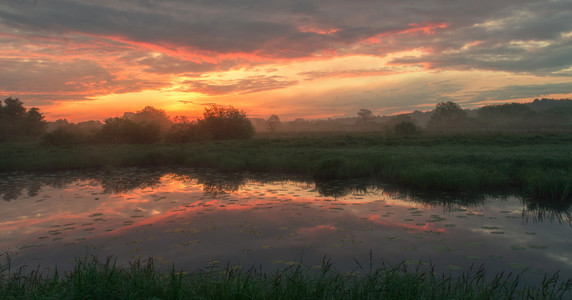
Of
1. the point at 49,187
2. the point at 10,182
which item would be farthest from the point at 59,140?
the point at 49,187

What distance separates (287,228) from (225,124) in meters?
43.1

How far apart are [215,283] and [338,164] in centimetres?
1658

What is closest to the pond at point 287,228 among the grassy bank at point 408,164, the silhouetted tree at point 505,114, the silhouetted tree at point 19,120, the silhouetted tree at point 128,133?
the grassy bank at point 408,164

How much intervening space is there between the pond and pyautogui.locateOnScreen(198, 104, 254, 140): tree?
3402 cm

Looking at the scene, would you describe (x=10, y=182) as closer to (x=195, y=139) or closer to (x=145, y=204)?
(x=145, y=204)

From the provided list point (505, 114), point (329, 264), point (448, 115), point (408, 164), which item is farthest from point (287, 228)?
point (505, 114)

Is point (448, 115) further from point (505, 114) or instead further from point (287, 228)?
point (287, 228)

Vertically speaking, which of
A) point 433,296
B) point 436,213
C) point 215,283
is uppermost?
point 215,283

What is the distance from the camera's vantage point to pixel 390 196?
47.7 ft

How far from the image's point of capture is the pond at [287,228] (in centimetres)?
761

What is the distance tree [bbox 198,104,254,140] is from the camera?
167ft

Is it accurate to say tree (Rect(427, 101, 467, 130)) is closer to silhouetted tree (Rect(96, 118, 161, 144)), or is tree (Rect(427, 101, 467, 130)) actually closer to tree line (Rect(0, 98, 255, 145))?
tree line (Rect(0, 98, 255, 145))

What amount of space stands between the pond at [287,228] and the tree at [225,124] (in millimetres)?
34023

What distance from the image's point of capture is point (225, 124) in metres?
51.6
